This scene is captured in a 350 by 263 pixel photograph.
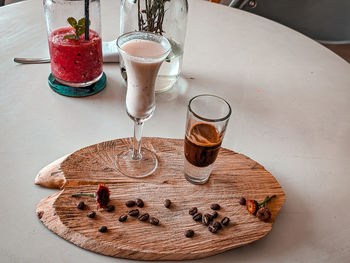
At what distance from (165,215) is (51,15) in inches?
26.4

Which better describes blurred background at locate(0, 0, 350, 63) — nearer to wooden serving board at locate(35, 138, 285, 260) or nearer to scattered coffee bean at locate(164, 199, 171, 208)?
wooden serving board at locate(35, 138, 285, 260)

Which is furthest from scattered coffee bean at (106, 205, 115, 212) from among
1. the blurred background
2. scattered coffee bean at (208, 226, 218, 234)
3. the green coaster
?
the blurred background

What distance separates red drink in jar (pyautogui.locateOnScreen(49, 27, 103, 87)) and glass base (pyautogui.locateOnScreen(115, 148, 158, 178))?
0.29 metres

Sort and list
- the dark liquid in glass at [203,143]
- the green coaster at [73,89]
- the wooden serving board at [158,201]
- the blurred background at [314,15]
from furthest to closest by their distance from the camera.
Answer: the blurred background at [314,15] < the green coaster at [73,89] < the dark liquid in glass at [203,143] < the wooden serving board at [158,201]

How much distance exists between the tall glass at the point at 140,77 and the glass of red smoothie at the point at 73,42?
0.86ft

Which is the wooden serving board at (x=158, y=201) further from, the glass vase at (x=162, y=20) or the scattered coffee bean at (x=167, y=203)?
the glass vase at (x=162, y=20)

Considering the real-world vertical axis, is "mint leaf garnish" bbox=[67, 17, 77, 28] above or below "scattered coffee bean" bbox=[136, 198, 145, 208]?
above

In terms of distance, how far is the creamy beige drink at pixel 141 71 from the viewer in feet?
2.66

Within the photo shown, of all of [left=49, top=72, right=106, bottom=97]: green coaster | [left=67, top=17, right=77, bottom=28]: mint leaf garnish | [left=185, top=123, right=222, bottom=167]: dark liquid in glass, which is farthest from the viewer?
[left=49, top=72, right=106, bottom=97]: green coaster

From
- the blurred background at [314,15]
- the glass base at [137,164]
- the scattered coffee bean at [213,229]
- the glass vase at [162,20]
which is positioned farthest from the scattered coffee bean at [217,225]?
the blurred background at [314,15]

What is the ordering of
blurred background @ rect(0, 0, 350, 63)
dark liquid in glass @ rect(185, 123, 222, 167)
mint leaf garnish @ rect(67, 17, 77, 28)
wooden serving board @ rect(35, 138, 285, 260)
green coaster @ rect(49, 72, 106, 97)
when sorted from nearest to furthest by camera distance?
1. wooden serving board @ rect(35, 138, 285, 260)
2. dark liquid in glass @ rect(185, 123, 222, 167)
3. mint leaf garnish @ rect(67, 17, 77, 28)
4. green coaster @ rect(49, 72, 106, 97)
5. blurred background @ rect(0, 0, 350, 63)

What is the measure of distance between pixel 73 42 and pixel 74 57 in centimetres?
4

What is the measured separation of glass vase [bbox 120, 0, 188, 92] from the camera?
108 cm

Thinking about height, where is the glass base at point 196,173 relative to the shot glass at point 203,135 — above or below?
below
